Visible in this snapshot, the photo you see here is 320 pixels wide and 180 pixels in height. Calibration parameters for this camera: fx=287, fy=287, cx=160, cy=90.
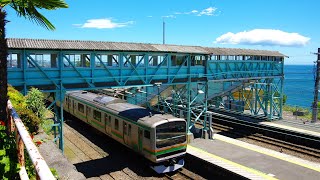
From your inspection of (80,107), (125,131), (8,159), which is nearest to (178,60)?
(125,131)

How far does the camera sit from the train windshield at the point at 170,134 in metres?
15.7

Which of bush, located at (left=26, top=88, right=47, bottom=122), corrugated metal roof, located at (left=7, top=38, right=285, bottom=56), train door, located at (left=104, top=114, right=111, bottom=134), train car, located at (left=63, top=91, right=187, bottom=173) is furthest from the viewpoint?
train door, located at (left=104, top=114, right=111, bottom=134)

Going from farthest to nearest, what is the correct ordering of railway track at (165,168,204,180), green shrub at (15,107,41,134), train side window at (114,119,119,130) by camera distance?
train side window at (114,119,119,130), railway track at (165,168,204,180), green shrub at (15,107,41,134)

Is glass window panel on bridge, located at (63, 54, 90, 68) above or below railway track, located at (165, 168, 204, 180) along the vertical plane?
above

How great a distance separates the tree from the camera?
6400 millimetres

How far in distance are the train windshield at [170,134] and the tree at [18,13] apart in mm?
9858

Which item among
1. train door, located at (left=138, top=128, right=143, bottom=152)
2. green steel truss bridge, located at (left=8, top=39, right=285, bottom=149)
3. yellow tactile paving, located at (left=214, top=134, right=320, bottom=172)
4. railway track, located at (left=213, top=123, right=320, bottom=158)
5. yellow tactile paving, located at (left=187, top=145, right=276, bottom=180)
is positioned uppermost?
green steel truss bridge, located at (left=8, top=39, right=285, bottom=149)

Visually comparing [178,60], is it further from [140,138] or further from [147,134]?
[147,134]

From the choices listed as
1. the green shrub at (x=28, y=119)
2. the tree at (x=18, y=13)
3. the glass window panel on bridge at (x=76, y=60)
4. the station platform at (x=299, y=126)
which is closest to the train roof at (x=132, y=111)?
the glass window panel on bridge at (x=76, y=60)

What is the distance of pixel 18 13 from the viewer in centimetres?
709

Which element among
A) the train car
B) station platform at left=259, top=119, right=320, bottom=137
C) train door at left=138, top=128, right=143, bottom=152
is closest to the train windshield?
the train car

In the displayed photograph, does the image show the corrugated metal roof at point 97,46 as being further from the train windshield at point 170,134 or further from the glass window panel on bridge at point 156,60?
the train windshield at point 170,134

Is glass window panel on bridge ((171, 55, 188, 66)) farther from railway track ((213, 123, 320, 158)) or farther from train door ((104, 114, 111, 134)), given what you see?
railway track ((213, 123, 320, 158))

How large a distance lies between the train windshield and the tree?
986 cm
